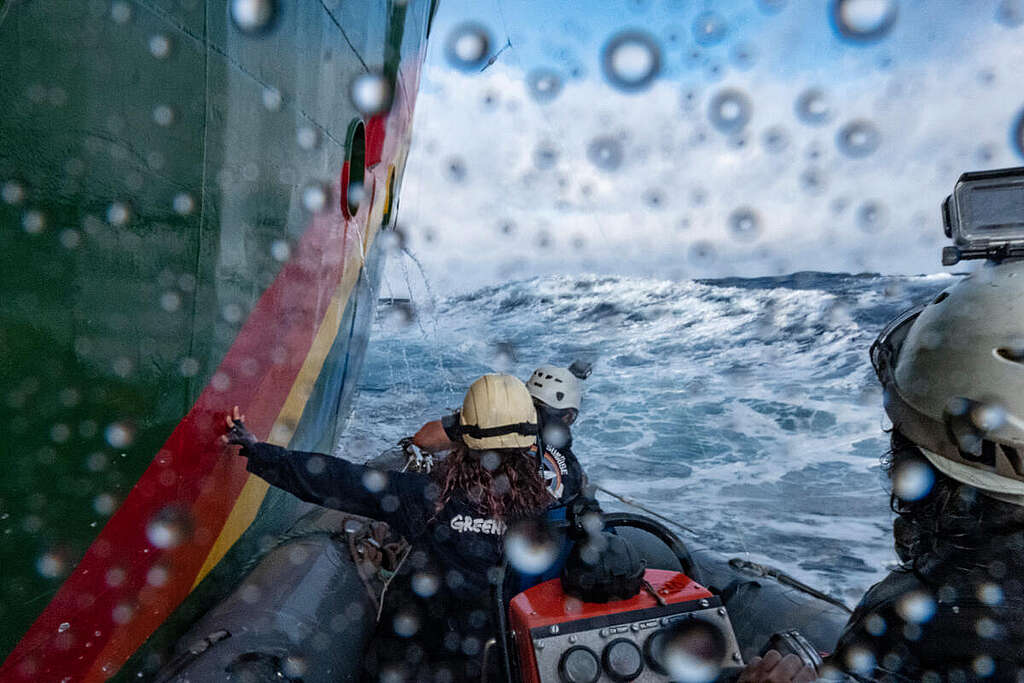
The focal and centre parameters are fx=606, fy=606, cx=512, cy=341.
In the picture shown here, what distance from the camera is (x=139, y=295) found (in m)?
1.73

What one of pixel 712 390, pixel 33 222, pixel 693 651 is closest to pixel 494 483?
pixel 693 651

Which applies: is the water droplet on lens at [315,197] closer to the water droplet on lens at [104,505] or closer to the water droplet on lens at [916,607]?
the water droplet on lens at [104,505]

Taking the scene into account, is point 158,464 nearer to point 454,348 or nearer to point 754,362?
point 754,362

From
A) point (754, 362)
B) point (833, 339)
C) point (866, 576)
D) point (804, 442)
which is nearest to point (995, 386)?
point (866, 576)

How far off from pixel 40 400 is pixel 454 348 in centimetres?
1704

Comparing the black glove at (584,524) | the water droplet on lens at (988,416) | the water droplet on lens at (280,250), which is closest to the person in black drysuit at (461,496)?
the black glove at (584,524)

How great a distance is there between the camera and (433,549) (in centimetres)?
226

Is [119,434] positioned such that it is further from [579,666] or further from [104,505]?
[579,666]

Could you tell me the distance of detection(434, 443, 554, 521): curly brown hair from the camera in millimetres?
2164

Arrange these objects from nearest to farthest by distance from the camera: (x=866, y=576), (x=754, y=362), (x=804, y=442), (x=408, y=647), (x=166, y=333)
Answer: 1. (x=166, y=333)
2. (x=408, y=647)
3. (x=866, y=576)
4. (x=804, y=442)
5. (x=754, y=362)

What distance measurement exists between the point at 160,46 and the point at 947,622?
2.44 metres

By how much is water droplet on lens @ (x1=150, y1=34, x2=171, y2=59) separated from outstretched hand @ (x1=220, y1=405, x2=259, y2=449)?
4.18 ft

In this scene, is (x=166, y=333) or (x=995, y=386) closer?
(x=995, y=386)

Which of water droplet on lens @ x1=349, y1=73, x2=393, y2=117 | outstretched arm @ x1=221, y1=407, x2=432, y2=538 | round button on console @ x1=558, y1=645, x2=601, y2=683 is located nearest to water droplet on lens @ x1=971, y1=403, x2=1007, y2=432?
round button on console @ x1=558, y1=645, x2=601, y2=683
